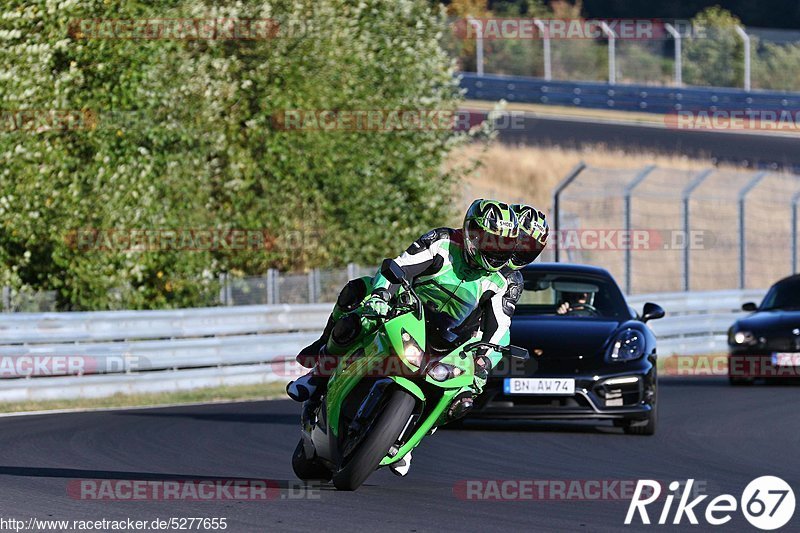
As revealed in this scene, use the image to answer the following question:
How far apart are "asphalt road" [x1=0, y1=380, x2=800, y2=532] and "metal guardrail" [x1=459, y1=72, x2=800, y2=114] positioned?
24.5m

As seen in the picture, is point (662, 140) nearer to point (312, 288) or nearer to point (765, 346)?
point (312, 288)

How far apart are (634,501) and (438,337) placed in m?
1.42

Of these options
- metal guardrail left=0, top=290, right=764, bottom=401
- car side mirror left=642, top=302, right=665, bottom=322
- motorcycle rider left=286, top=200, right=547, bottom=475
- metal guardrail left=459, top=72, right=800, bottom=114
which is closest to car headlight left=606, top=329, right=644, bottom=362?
car side mirror left=642, top=302, right=665, bottom=322

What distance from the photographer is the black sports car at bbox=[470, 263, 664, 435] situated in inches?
480

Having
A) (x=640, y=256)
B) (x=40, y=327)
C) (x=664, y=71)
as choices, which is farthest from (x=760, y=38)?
(x=40, y=327)

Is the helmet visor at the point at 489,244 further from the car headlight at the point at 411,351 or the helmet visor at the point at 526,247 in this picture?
the car headlight at the point at 411,351

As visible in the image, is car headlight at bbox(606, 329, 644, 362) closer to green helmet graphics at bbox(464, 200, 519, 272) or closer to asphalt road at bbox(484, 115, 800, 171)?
green helmet graphics at bbox(464, 200, 519, 272)

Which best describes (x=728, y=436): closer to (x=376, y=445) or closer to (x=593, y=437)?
(x=593, y=437)

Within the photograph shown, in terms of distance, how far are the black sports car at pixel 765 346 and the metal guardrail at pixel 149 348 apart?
524 centimetres

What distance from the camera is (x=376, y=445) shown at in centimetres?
786

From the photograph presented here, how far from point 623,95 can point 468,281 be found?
36.4m

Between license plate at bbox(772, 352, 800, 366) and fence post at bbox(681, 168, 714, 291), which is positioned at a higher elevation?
fence post at bbox(681, 168, 714, 291)

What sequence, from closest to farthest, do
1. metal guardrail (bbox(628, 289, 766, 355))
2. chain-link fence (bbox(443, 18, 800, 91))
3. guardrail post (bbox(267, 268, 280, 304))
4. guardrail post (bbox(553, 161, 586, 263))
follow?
guardrail post (bbox(267, 268, 280, 304)), guardrail post (bbox(553, 161, 586, 263)), metal guardrail (bbox(628, 289, 766, 355)), chain-link fence (bbox(443, 18, 800, 91))

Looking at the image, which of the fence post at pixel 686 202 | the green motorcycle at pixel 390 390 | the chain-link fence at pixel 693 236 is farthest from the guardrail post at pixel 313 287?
the green motorcycle at pixel 390 390
